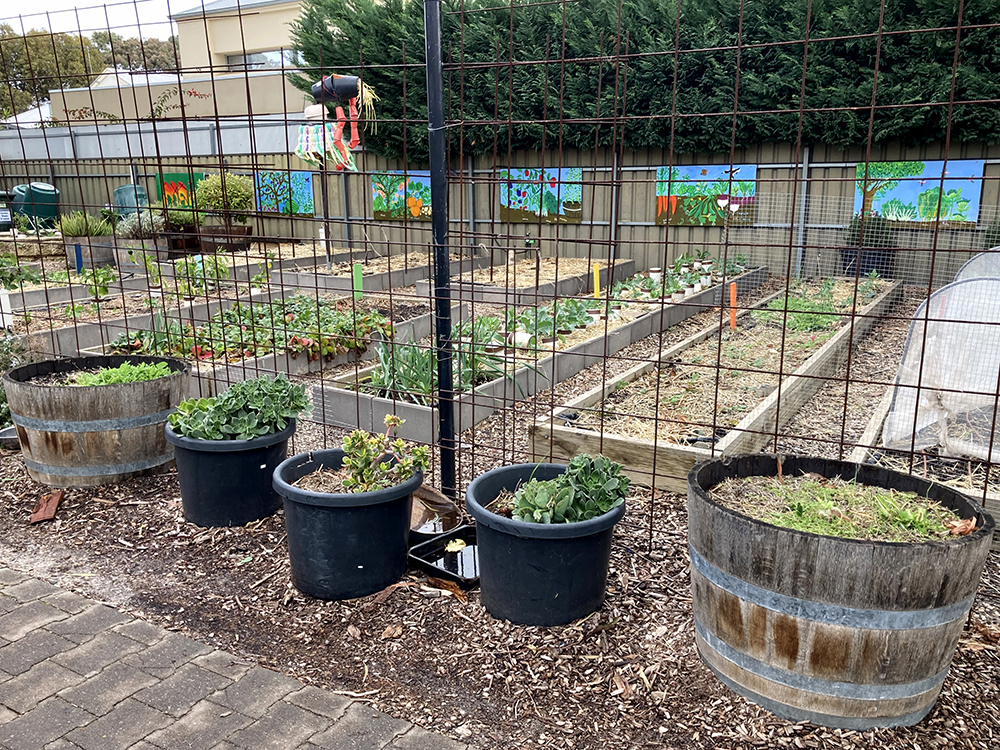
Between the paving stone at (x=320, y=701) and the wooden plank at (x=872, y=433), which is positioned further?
the wooden plank at (x=872, y=433)

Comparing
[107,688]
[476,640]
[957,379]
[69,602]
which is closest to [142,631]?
[107,688]

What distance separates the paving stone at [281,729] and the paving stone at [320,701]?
0.8 inches

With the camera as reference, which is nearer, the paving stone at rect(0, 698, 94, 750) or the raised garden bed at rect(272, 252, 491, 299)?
the paving stone at rect(0, 698, 94, 750)

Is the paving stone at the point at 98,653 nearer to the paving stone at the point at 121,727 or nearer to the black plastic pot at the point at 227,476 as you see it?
the paving stone at the point at 121,727

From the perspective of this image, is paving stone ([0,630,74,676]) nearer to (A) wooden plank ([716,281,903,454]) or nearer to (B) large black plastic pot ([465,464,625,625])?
(B) large black plastic pot ([465,464,625,625])

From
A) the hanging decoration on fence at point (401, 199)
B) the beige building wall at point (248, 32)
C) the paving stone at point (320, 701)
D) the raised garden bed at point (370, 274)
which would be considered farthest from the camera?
the beige building wall at point (248, 32)

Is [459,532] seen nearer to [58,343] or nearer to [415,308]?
[58,343]

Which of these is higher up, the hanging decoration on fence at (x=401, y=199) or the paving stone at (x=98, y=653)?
the hanging decoration on fence at (x=401, y=199)

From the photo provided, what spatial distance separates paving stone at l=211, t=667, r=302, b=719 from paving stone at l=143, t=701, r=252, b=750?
0.03 m

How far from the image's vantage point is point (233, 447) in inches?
142

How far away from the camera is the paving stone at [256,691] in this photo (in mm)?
2535

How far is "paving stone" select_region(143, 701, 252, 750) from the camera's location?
7.73 ft

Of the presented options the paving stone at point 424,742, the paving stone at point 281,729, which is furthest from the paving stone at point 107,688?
the paving stone at point 424,742

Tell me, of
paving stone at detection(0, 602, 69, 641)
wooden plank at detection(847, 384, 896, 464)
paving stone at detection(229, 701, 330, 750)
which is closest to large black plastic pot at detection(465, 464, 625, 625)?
paving stone at detection(229, 701, 330, 750)
